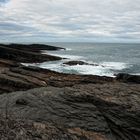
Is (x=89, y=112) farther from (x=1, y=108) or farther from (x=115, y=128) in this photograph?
(x=1, y=108)

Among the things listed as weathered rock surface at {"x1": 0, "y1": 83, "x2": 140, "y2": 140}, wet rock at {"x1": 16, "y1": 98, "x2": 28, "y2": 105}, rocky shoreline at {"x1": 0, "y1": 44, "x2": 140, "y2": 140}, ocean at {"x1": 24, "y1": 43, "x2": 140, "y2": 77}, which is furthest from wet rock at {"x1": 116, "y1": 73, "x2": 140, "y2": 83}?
wet rock at {"x1": 16, "y1": 98, "x2": 28, "y2": 105}

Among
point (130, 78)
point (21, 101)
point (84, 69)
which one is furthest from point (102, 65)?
point (21, 101)

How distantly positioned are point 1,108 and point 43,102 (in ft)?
4.54

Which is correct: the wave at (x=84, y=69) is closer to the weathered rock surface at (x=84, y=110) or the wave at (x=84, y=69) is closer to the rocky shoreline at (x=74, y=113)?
the rocky shoreline at (x=74, y=113)

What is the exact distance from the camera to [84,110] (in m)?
8.57

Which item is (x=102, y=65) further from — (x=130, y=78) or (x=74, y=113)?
(x=74, y=113)

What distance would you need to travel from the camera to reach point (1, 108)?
8914mm

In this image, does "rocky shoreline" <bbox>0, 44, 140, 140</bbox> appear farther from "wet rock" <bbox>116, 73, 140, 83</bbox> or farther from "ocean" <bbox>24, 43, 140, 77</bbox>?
"ocean" <bbox>24, 43, 140, 77</bbox>

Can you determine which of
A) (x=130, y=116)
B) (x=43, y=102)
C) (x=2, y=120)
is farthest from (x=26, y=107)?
(x=130, y=116)

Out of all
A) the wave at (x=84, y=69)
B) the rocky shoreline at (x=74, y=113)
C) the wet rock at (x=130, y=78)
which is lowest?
the wave at (x=84, y=69)

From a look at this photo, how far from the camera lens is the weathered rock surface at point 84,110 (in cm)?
793

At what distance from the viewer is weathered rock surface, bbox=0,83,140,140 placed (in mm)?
7934

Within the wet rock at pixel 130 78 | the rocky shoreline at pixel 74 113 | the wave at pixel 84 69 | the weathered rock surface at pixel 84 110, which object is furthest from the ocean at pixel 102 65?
the weathered rock surface at pixel 84 110

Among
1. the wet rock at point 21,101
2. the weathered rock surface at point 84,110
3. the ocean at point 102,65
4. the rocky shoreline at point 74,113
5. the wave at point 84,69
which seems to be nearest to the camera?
the rocky shoreline at point 74,113
